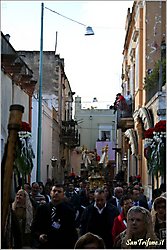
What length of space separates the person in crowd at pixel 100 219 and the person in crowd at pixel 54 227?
2.65 feet

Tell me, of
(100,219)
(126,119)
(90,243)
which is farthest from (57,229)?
(126,119)

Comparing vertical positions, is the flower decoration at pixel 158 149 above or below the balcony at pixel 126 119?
below

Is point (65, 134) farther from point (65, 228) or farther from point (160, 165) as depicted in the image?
point (65, 228)

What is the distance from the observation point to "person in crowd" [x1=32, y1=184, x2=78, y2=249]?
721 cm

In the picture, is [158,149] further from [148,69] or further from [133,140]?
[133,140]

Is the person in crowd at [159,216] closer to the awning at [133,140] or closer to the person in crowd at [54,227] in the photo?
the person in crowd at [54,227]

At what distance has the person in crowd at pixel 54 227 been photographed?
7.21m

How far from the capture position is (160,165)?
1292 centimetres

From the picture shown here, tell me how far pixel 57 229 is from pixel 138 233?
2.05 m

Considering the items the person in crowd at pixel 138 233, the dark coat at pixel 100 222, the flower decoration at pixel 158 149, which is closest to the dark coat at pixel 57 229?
the dark coat at pixel 100 222

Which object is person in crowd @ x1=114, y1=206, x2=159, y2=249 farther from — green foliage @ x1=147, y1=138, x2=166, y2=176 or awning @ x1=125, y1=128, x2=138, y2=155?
awning @ x1=125, y1=128, x2=138, y2=155

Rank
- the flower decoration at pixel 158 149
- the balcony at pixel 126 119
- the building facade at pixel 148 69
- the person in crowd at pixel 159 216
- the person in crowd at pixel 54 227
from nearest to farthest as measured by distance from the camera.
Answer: the person in crowd at pixel 159 216, the person in crowd at pixel 54 227, the flower decoration at pixel 158 149, the building facade at pixel 148 69, the balcony at pixel 126 119

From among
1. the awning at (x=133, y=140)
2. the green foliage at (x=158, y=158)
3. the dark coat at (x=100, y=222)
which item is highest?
the awning at (x=133, y=140)

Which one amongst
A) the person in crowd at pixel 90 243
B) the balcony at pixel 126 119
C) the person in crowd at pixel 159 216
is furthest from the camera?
the balcony at pixel 126 119
